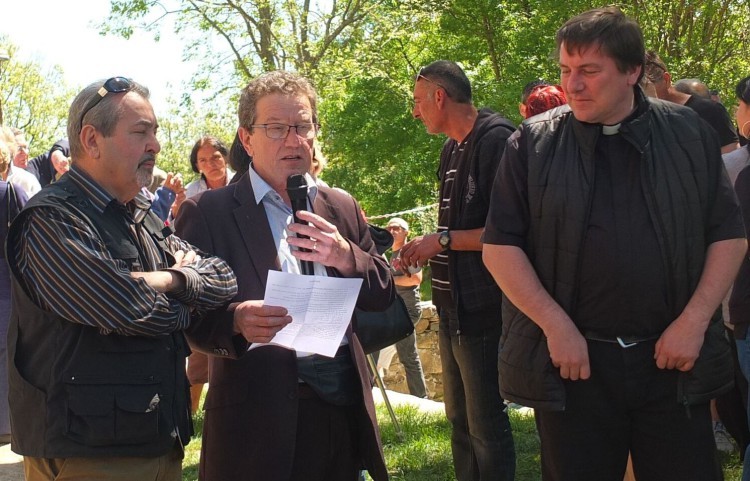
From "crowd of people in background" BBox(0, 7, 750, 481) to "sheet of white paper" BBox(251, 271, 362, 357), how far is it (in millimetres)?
77

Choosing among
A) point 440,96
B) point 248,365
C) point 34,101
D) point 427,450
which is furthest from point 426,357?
point 34,101

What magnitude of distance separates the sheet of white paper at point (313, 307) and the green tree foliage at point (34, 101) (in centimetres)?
4808

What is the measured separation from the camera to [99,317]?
290 centimetres

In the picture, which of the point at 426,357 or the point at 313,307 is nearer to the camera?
the point at 313,307

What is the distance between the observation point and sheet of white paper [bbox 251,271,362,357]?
3205mm

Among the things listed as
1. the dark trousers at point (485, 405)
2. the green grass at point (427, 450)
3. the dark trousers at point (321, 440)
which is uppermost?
the dark trousers at point (321, 440)

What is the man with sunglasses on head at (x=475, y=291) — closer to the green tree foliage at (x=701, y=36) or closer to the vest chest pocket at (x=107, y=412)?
the vest chest pocket at (x=107, y=412)

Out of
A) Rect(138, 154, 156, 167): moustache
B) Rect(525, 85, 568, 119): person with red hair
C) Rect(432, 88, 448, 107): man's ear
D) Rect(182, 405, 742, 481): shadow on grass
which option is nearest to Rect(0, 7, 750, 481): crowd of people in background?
Rect(138, 154, 156, 167): moustache

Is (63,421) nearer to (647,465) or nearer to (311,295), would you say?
(311,295)

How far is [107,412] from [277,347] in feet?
2.39

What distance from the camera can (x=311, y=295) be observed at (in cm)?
325

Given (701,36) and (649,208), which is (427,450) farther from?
(701,36)

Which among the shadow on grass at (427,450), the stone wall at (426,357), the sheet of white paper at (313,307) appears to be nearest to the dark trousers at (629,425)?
the sheet of white paper at (313,307)

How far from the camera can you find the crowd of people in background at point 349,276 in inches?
118
